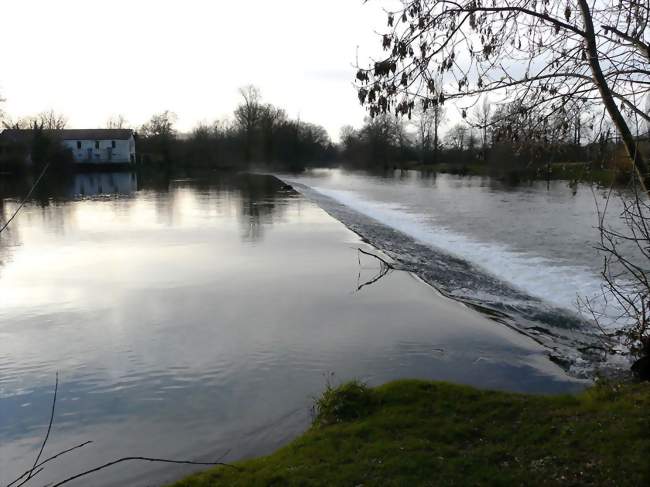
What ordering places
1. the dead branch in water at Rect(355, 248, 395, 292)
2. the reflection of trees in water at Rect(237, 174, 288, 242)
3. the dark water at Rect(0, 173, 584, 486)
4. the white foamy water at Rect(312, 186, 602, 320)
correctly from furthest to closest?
1. the reflection of trees in water at Rect(237, 174, 288, 242)
2. the dead branch in water at Rect(355, 248, 395, 292)
3. the white foamy water at Rect(312, 186, 602, 320)
4. the dark water at Rect(0, 173, 584, 486)

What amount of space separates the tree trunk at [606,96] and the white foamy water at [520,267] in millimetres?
5168

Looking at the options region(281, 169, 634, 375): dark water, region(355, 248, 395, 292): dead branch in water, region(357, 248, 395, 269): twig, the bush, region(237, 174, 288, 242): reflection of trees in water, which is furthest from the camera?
region(237, 174, 288, 242): reflection of trees in water

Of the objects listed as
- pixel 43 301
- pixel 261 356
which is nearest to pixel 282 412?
pixel 261 356

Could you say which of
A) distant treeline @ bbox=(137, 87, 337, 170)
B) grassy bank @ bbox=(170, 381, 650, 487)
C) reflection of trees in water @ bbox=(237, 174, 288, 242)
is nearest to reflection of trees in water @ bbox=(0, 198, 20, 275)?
reflection of trees in water @ bbox=(237, 174, 288, 242)

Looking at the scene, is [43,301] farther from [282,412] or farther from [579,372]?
[579,372]

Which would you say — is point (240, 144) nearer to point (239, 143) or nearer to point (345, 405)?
point (239, 143)

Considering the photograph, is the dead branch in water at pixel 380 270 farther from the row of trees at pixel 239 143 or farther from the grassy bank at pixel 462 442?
the row of trees at pixel 239 143

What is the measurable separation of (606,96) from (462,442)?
355 cm

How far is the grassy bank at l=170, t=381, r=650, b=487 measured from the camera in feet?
12.0

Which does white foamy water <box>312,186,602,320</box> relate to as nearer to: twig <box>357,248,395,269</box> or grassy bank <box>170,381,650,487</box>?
twig <box>357,248,395,269</box>

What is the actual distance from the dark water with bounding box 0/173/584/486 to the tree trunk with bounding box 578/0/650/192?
2.96 meters

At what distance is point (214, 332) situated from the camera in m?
8.30

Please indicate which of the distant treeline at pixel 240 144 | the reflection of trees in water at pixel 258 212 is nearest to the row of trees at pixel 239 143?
the distant treeline at pixel 240 144

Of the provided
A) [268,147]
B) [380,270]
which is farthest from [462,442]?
[268,147]
